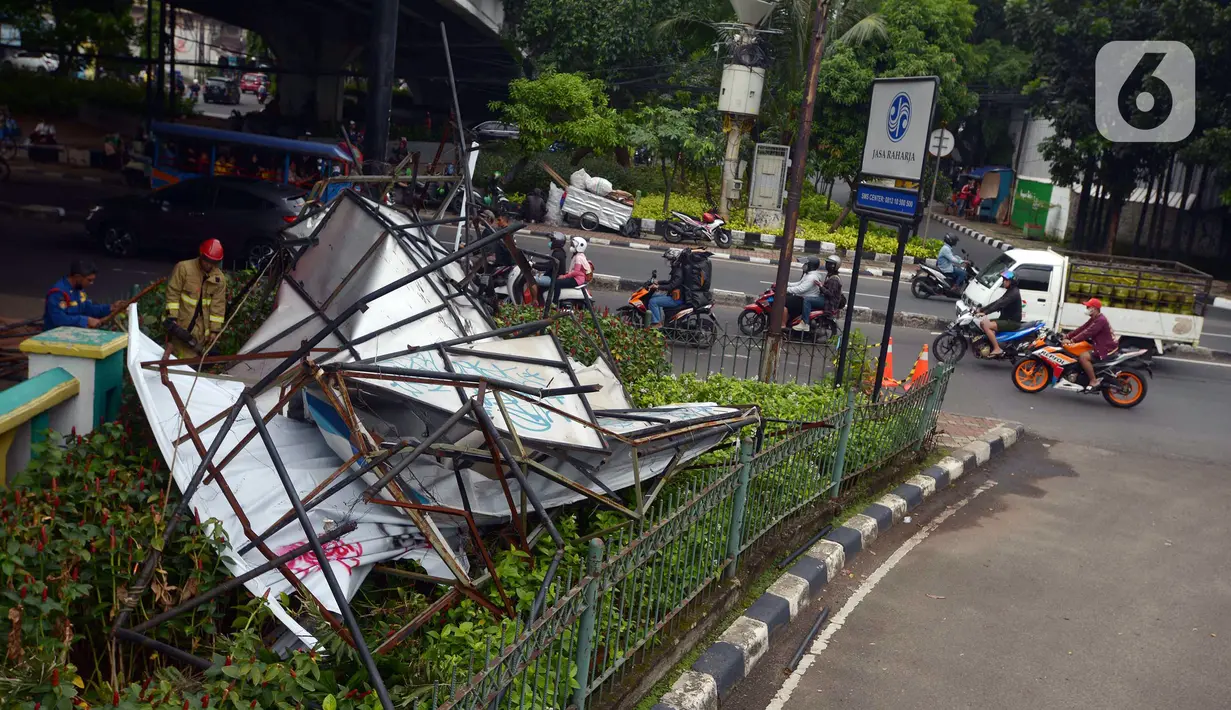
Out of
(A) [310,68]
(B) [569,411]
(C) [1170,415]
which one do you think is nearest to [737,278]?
(C) [1170,415]

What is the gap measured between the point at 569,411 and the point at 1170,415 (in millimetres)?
9797

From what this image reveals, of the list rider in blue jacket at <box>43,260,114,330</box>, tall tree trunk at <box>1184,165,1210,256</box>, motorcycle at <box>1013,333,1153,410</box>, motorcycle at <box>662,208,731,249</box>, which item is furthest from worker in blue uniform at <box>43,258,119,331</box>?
tall tree trunk at <box>1184,165,1210,256</box>

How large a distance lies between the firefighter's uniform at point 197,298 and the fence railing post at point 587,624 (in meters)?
4.28

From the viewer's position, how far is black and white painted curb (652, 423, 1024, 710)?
187 inches

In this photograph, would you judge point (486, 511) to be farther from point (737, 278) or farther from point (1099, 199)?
point (1099, 199)

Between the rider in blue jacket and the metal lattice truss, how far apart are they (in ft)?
9.13

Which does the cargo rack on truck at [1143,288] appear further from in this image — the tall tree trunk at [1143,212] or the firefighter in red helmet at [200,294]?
the tall tree trunk at [1143,212]

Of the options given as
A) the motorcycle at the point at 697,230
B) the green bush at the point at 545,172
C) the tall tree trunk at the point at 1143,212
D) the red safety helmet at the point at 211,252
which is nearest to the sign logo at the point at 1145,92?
the tall tree trunk at the point at 1143,212

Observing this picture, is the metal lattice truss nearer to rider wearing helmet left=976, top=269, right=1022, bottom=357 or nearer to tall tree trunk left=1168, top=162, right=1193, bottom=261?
rider wearing helmet left=976, top=269, right=1022, bottom=357

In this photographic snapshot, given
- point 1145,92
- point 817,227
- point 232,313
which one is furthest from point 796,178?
point 1145,92

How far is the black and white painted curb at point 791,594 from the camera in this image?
15.5 feet

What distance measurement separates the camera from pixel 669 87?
2889cm

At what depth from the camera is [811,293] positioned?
13227mm

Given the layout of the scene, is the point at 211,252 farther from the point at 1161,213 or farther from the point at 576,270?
the point at 1161,213
